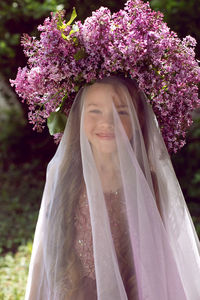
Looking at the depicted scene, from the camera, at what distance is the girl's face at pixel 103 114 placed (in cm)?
196

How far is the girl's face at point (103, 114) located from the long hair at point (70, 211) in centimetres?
4

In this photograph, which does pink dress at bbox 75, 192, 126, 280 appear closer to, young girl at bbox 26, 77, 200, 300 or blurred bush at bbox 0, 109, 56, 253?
young girl at bbox 26, 77, 200, 300

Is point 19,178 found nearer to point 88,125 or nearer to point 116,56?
point 88,125

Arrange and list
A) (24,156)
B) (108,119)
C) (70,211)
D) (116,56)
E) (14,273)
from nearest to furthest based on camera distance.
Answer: (116,56), (108,119), (70,211), (14,273), (24,156)

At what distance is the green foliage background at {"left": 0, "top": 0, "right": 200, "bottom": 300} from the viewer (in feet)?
12.3

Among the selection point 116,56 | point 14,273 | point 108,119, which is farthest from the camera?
point 14,273

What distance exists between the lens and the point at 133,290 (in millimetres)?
1920

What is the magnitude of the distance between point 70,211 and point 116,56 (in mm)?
773

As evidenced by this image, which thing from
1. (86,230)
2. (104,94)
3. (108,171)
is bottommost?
(86,230)

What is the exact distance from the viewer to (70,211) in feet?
6.83

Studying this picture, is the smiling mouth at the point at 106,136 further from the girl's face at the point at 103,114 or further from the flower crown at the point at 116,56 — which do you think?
the flower crown at the point at 116,56

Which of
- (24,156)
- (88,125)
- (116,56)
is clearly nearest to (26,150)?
(24,156)

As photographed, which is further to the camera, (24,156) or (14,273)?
(24,156)

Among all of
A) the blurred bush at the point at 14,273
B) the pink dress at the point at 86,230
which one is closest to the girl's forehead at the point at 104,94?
the pink dress at the point at 86,230
